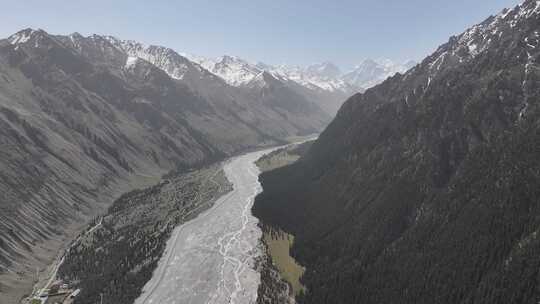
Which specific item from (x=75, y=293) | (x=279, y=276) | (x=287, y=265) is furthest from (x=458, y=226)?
(x=75, y=293)

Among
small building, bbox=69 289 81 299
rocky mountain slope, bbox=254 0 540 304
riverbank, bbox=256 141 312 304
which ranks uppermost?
rocky mountain slope, bbox=254 0 540 304

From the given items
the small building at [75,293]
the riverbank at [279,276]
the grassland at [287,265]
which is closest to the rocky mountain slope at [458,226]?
the grassland at [287,265]

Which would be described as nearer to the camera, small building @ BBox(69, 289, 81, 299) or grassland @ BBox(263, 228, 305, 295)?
grassland @ BBox(263, 228, 305, 295)

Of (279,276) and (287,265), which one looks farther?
(287,265)

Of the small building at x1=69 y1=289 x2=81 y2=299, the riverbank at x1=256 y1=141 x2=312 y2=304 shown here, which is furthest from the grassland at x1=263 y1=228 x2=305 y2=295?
the small building at x1=69 y1=289 x2=81 y2=299

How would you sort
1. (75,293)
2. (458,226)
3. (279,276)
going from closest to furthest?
(458,226) < (75,293) < (279,276)

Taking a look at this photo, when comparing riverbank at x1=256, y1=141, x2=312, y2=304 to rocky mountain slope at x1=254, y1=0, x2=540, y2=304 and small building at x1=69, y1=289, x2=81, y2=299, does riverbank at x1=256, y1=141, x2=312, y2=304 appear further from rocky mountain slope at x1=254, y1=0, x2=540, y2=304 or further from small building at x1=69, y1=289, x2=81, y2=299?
small building at x1=69, y1=289, x2=81, y2=299

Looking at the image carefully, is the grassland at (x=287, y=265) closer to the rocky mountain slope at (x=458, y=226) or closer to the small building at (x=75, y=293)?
the rocky mountain slope at (x=458, y=226)

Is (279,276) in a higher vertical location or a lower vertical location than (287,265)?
lower

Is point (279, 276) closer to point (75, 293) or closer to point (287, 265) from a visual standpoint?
point (287, 265)

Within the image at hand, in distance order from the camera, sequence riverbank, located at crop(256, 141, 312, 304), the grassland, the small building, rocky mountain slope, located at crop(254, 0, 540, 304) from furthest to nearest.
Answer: the small building
the grassland
riverbank, located at crop(256, 141, 312, 304)
rocky mountain slope, located at crop(254, 0, 540, 304)

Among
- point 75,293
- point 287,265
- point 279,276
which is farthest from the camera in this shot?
point 287,265

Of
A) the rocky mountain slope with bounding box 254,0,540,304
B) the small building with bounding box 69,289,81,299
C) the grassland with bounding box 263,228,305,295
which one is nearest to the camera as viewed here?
the rocky mountain slope with bounding box 254,0,540,304

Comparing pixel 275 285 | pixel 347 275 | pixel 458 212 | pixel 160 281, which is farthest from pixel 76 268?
pixel 458 212
